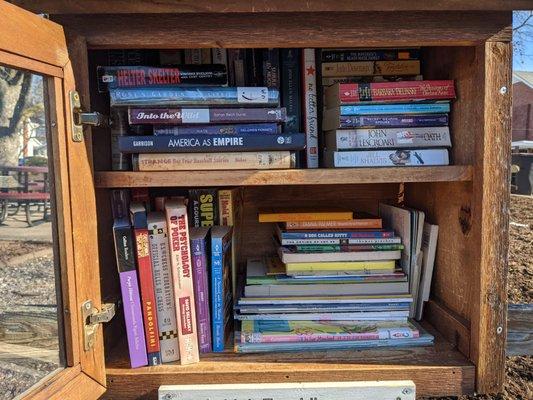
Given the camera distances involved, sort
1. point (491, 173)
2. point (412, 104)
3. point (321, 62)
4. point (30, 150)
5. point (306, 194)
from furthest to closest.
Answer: point (306, 194)
point (321, 62)
point (412, 104)
point (491, 173)
point (30, 150)

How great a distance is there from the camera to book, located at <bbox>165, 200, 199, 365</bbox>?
108cm

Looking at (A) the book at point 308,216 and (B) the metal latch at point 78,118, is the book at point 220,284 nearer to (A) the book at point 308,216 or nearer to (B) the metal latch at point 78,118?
(A) the book at point 308,216

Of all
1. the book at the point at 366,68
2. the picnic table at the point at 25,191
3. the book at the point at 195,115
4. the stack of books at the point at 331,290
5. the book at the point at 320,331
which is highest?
the book at the point at 366,68

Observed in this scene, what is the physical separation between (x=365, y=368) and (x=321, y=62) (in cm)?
82

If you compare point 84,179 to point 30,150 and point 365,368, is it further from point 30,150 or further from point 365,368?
point 365,368

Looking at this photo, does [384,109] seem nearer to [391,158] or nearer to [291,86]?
[391,158]

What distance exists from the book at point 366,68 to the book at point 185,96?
1.06 feet

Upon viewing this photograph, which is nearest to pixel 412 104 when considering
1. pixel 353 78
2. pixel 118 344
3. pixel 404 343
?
pixel 353 78

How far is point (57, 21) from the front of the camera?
99 cm

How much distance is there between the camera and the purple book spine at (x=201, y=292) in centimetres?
111

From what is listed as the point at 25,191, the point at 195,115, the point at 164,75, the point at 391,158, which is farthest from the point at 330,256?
the point at 25,191

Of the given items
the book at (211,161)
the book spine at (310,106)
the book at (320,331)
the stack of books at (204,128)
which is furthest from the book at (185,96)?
the book at (320,331)

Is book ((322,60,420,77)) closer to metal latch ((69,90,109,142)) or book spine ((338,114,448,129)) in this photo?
book spine ((338,114,448,129))

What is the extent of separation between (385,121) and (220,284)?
58 centimetres
